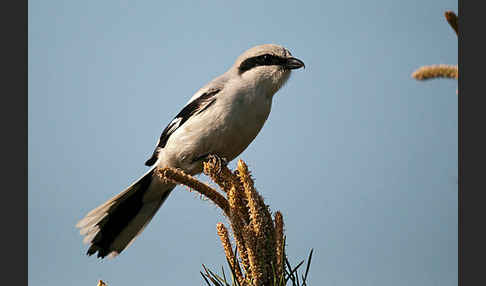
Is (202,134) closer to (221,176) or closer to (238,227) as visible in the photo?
(221,176)

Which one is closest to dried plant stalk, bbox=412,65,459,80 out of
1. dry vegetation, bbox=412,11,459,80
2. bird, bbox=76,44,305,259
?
dry vegetation, bbox=412,11,459,80

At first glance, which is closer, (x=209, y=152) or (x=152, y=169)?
(x=209, y=152)

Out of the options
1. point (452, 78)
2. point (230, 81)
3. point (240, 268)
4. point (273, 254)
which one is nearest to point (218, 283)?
point (240, 268)

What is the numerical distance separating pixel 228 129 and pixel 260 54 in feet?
2.83

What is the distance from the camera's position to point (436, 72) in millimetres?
1311

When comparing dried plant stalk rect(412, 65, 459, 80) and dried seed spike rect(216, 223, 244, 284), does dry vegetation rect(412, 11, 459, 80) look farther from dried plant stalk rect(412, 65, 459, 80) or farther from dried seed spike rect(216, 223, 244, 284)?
dried seed spike rect(216, 223, 244, 284)

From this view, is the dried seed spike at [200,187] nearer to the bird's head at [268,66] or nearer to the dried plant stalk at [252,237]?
the dried plant stalk at [252,237]

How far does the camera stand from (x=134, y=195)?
170 inches

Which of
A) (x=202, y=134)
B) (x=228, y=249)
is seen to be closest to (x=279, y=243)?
(x=228, y=249)

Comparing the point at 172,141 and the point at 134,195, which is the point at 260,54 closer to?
the point at 172,141

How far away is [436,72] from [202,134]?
2.59 meters

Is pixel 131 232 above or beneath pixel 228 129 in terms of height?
beneath

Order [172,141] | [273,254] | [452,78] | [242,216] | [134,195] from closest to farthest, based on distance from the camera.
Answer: [452,78]
[273,254]
[242,216]
[172,141]
[134,195]

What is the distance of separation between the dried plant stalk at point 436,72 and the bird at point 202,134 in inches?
96.4
